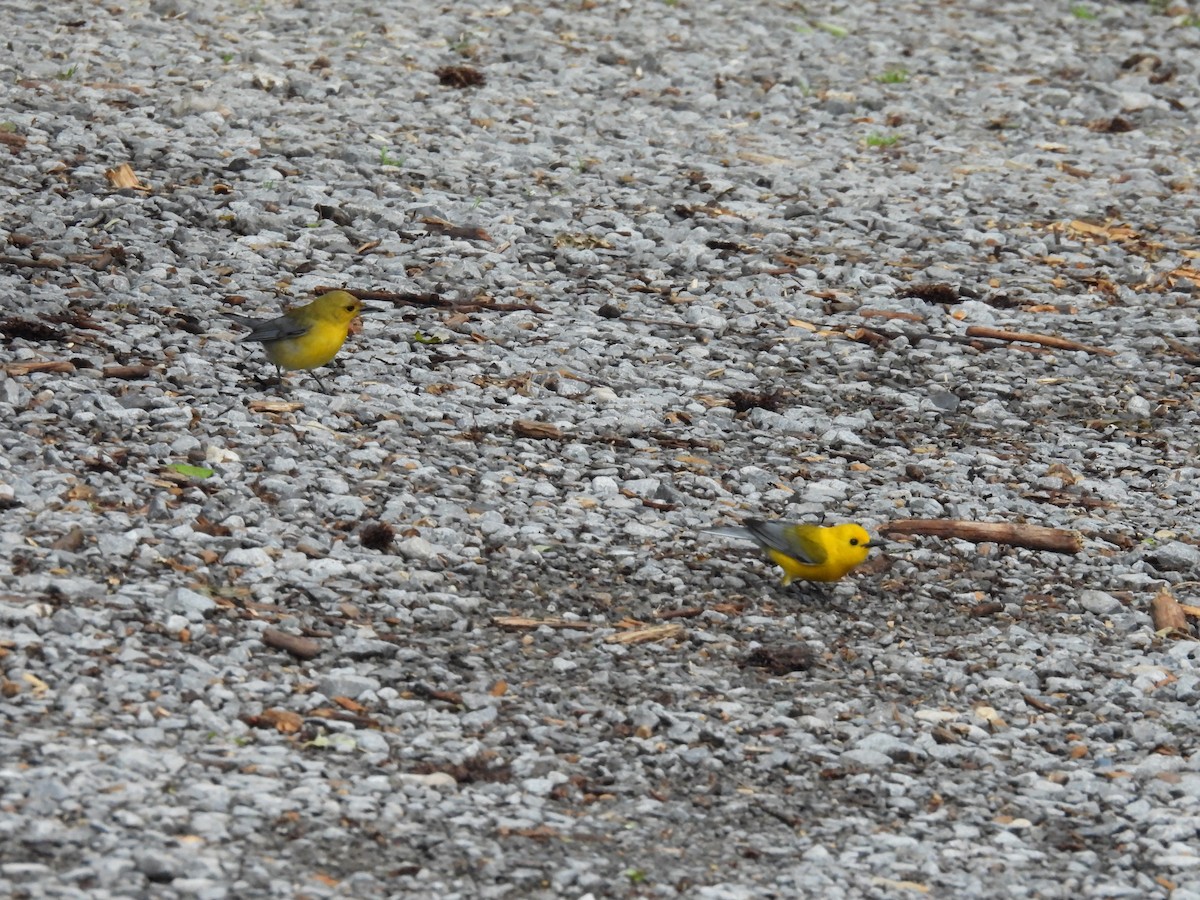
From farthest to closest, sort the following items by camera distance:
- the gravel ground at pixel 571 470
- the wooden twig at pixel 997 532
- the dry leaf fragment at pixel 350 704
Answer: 1. the wooden twig at pixel 997 532
2. the dry leaf fragment at pixel 350 704
3. the gravel ground at pixel 571 470

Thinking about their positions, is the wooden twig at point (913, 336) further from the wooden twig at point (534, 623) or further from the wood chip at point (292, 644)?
the wood chip at point (292, 644)

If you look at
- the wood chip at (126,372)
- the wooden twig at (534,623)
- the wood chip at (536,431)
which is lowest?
the wooden twig at (534,623)

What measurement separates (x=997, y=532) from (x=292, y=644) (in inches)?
133

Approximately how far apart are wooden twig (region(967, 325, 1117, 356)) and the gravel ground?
72 mm

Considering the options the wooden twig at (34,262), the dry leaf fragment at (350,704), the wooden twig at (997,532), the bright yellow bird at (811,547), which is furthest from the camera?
the wooden twig at (34,262)

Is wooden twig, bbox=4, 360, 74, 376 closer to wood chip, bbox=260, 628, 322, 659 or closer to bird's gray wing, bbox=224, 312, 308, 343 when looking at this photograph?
bird's gray wing, bbox=224, 312, 308, 343

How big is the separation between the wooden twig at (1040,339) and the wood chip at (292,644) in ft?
17.5

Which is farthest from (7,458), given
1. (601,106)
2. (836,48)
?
(836,48)

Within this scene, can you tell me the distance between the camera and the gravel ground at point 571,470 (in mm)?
5238

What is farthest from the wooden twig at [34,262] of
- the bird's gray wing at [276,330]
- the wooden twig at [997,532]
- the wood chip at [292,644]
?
the wooden twig at [997,532]

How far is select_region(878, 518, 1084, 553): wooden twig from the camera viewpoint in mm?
7480

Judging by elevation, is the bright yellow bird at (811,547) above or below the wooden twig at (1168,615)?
above

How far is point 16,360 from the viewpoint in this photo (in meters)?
7.68

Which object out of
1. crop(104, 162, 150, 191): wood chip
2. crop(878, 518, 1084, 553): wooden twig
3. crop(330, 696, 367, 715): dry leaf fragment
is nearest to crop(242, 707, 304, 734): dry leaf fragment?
crop(330, 696, 367, 715): dry leaf fragment
